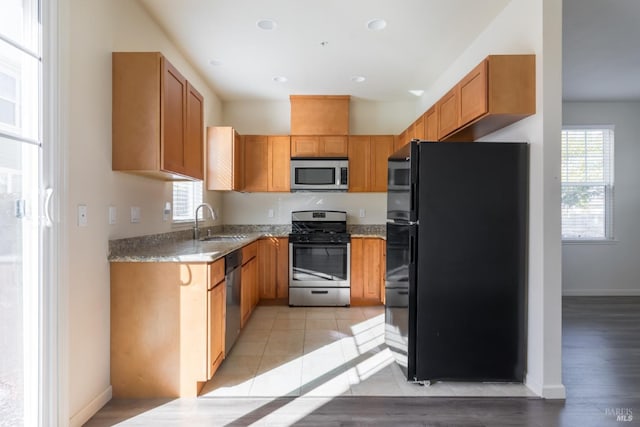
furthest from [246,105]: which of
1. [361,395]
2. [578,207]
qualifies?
[578,207]

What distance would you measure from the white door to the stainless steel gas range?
9.23ft

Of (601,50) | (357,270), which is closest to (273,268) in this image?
(357,270)

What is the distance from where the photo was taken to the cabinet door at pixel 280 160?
14.9ft

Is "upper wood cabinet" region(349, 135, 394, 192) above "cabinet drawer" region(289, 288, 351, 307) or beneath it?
above

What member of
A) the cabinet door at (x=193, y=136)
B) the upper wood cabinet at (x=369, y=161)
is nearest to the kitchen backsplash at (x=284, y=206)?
the upper wood cabinet at (x=369, y=161)

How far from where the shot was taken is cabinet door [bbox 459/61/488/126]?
2182mm

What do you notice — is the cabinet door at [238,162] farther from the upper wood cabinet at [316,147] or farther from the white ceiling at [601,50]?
the white ceiling at [601,50]

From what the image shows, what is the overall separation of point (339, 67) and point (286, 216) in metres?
2.19

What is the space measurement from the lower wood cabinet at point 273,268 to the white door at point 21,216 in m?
2.76

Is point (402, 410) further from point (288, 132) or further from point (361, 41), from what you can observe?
point (288, 132)

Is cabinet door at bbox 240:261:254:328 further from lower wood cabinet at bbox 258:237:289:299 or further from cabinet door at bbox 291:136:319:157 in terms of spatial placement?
cabinet door at bbox 291:136:319:157

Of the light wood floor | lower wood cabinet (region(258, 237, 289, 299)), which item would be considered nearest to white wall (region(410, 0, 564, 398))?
the light wood floor

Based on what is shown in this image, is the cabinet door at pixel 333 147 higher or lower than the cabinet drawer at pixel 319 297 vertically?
higher

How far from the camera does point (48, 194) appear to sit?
1.66 meters
